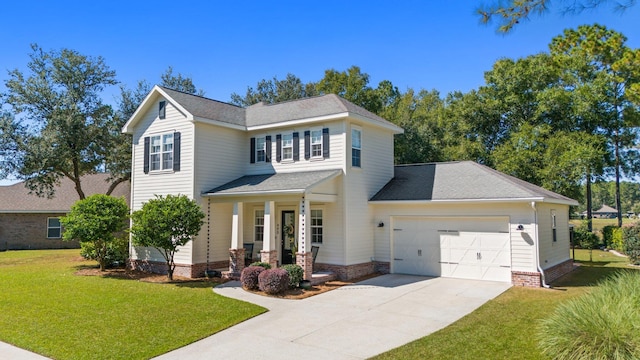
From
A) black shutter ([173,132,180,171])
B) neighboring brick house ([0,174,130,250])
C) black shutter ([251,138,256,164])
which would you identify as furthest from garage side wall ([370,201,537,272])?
neighboring brick house ([0,174,130,250])

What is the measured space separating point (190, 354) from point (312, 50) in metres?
13.6

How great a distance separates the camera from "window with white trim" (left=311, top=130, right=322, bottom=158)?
16688mm

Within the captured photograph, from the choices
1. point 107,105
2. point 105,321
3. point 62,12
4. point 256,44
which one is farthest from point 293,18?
point 107,105

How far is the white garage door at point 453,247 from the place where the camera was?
14727 mm

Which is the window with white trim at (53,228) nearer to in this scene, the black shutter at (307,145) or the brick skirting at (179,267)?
the brick skirting at (179,267)

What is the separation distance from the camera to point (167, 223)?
14.5 m

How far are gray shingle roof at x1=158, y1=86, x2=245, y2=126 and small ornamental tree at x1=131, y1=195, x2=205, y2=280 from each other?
3.80 m

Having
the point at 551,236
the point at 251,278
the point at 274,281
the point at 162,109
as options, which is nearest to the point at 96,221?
the point at 162,109

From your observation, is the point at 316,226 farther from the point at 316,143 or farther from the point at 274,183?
the point at 316,143

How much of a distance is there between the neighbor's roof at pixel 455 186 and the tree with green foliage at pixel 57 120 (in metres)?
16.5

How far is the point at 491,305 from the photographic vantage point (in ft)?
37.2

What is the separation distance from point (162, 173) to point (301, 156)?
584cm

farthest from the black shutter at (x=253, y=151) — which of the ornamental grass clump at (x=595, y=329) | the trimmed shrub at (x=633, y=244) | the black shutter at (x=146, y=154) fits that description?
the trimmed shrub at (x=633, y=244)

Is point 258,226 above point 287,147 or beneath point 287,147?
beneath
